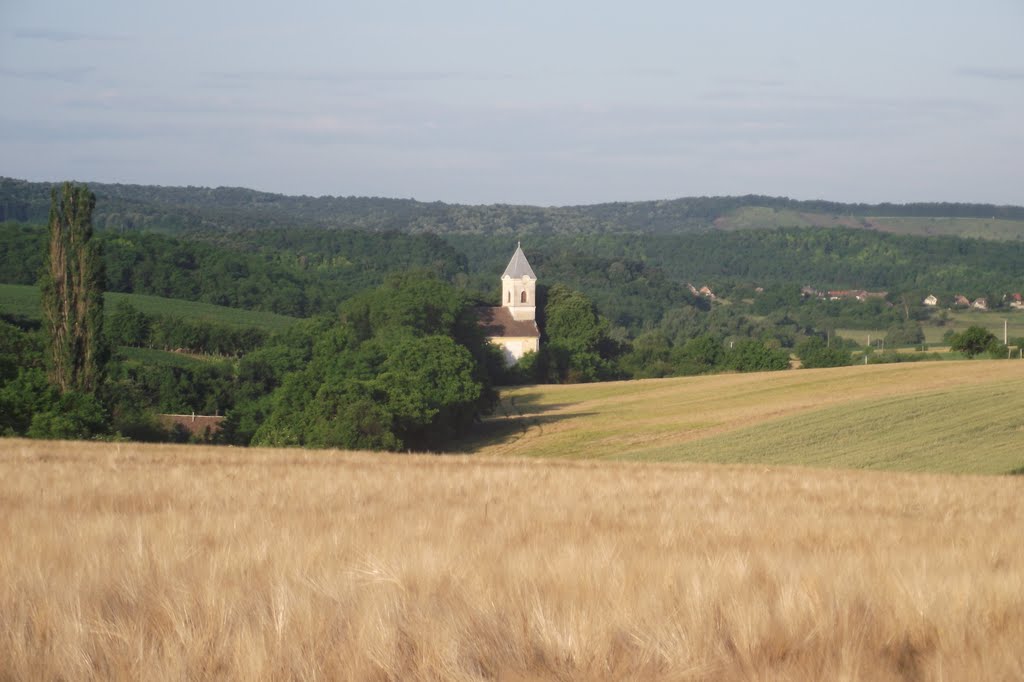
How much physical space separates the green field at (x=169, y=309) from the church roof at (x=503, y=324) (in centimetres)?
1853

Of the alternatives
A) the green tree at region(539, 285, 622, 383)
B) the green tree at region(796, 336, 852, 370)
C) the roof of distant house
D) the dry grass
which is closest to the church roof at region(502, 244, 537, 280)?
the green tree at region(539, 285, 622, 383)

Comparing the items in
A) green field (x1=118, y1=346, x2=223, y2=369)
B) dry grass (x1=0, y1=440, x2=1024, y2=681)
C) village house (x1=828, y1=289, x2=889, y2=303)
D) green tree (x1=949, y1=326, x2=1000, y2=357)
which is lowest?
green field (x1=118, y1=346, x2=223, y2=369)

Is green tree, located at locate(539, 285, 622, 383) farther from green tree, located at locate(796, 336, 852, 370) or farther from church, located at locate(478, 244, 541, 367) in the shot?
green tree, located at locate(796, 336, 852, 370)

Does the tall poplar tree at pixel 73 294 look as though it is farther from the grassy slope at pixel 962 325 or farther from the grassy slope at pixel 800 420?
the grassy slope at pixel 962 325

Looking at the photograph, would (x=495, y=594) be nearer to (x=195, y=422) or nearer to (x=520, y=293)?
(x=195, y=422)

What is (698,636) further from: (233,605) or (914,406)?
(914,406)

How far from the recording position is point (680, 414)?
2211 inches

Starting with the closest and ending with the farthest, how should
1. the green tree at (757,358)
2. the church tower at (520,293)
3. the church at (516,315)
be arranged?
1. the green tree at (757,358)
2. the church at (516,315)
3. the church tower at (520,293)

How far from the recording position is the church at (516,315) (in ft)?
349

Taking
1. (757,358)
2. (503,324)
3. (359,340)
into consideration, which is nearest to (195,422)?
(359,340)

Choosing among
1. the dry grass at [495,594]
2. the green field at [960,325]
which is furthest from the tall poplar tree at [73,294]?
the green field at [960,325]

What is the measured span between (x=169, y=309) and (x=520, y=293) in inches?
1310

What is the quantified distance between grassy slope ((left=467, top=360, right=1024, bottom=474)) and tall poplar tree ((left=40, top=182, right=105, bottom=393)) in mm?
17889

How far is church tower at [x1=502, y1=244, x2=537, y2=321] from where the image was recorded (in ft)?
367
